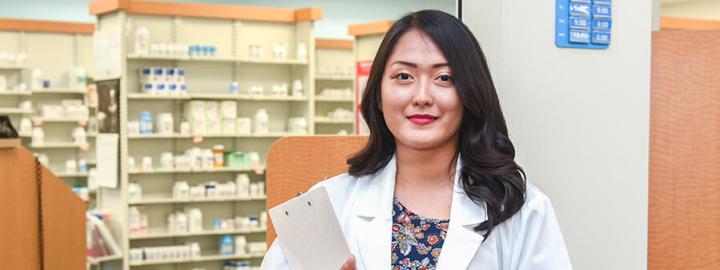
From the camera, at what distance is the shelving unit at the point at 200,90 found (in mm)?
7922

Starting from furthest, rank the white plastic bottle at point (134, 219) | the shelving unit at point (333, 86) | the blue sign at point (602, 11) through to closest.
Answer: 1. the shelving unit at point (333, 86)
2. the white plastic bottle at point (134, 219)
3. the blue sign at point (602, 11)

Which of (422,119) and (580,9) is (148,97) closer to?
(580,9)

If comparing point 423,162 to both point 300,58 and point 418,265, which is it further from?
point 300,58

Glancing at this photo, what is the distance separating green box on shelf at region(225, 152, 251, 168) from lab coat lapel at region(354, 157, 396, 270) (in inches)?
249

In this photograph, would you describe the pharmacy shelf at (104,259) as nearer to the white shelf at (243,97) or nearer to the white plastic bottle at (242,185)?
the white plastic bottle at (242,185)

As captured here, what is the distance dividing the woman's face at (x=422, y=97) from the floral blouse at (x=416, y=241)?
0.19 m

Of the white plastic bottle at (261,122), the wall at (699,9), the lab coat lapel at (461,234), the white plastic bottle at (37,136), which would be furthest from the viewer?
the wall at (699,9)

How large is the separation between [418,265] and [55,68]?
1030 cm

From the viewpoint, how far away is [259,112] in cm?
856

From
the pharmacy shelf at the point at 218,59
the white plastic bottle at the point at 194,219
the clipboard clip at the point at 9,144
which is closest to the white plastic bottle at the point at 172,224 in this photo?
the white plastic bottle at the point at 194,219

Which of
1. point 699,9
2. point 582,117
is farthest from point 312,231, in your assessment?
point 699,9

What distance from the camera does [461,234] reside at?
2006mm

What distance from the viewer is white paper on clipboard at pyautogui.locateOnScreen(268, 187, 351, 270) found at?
2.00 m

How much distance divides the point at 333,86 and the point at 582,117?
8014 mm
